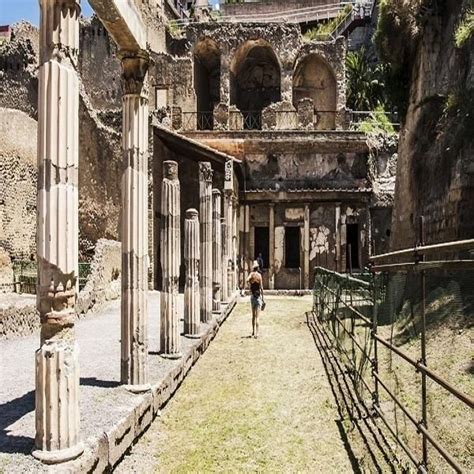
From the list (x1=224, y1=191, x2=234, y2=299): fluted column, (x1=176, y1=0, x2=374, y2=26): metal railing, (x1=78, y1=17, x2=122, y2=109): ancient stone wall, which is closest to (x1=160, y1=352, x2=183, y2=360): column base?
(x1=224, y1=191, x2=234, y2=299): fluted column

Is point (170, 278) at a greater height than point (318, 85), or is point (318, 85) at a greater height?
point (318, 85)

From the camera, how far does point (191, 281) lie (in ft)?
32.6

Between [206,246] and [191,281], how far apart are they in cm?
284

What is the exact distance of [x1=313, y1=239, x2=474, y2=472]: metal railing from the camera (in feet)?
13.7

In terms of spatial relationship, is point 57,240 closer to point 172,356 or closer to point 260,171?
point 172,356

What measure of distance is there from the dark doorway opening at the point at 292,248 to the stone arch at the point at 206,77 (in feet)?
28.4

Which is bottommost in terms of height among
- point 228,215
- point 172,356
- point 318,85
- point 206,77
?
point 172,356

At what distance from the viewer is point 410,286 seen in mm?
10688

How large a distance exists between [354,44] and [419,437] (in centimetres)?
3716

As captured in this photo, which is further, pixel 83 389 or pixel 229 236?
pixel 229 236

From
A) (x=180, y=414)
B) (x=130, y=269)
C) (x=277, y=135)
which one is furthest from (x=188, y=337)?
(x=277, y=135)

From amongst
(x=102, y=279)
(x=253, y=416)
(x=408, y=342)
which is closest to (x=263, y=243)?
(x=102, y=279)

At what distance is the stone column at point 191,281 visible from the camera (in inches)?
388

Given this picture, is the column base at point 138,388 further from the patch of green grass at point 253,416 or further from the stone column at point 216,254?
the stone column at point 216,254
